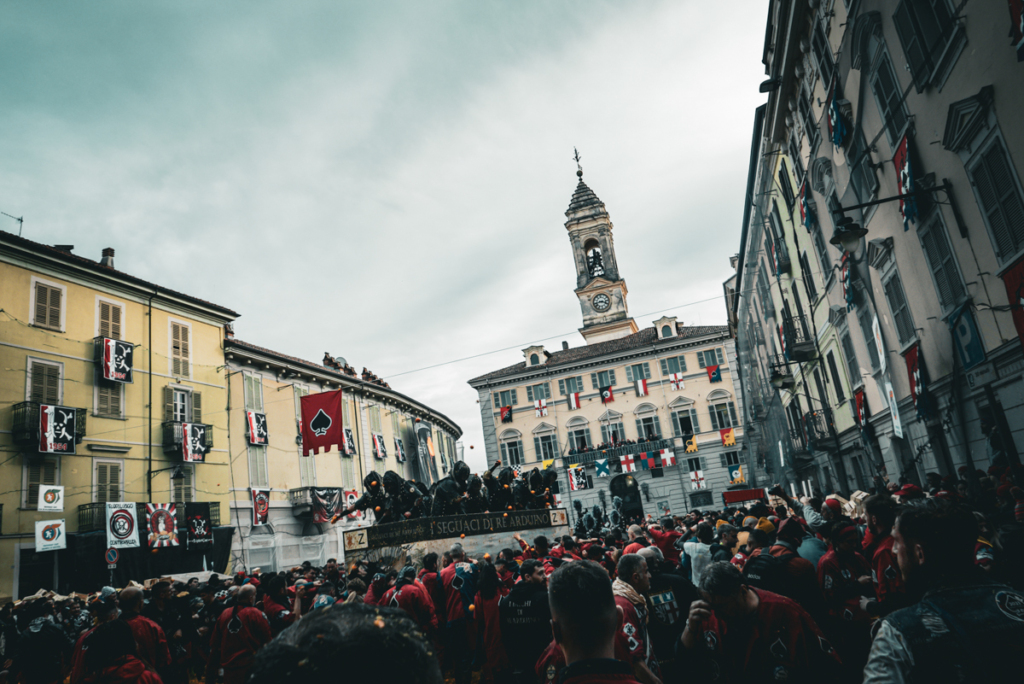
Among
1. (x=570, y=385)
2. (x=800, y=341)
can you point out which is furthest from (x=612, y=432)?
(x=800, y=341)

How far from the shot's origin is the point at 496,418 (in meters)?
55.9

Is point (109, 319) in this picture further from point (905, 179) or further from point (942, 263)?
point (942, 263)

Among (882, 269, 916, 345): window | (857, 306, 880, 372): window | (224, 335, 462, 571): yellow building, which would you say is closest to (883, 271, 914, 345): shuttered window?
(882, 269, 916, 345): window

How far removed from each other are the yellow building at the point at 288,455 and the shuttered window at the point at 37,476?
7.96 meters

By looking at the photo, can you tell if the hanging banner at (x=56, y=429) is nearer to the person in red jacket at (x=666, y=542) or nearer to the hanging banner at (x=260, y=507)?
the hanging banner at (x=260, y=507)

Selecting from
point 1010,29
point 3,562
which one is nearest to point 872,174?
point 1010,29

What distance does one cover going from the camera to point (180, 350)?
1200 inches

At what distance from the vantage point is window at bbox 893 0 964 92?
402 inches

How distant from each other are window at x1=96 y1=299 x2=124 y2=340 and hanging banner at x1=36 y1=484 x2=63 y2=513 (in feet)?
22.4

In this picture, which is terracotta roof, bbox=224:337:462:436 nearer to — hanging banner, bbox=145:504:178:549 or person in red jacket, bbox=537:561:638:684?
hanging banner, bbox=145:504:178:549

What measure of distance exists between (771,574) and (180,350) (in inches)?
1213

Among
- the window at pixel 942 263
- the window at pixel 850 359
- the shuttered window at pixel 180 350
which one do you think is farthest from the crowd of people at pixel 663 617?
the shuttered window at pixel 180 350

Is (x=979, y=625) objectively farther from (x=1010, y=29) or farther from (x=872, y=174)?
(x=872, y=174)

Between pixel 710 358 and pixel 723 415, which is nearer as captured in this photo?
pixel 723 415
